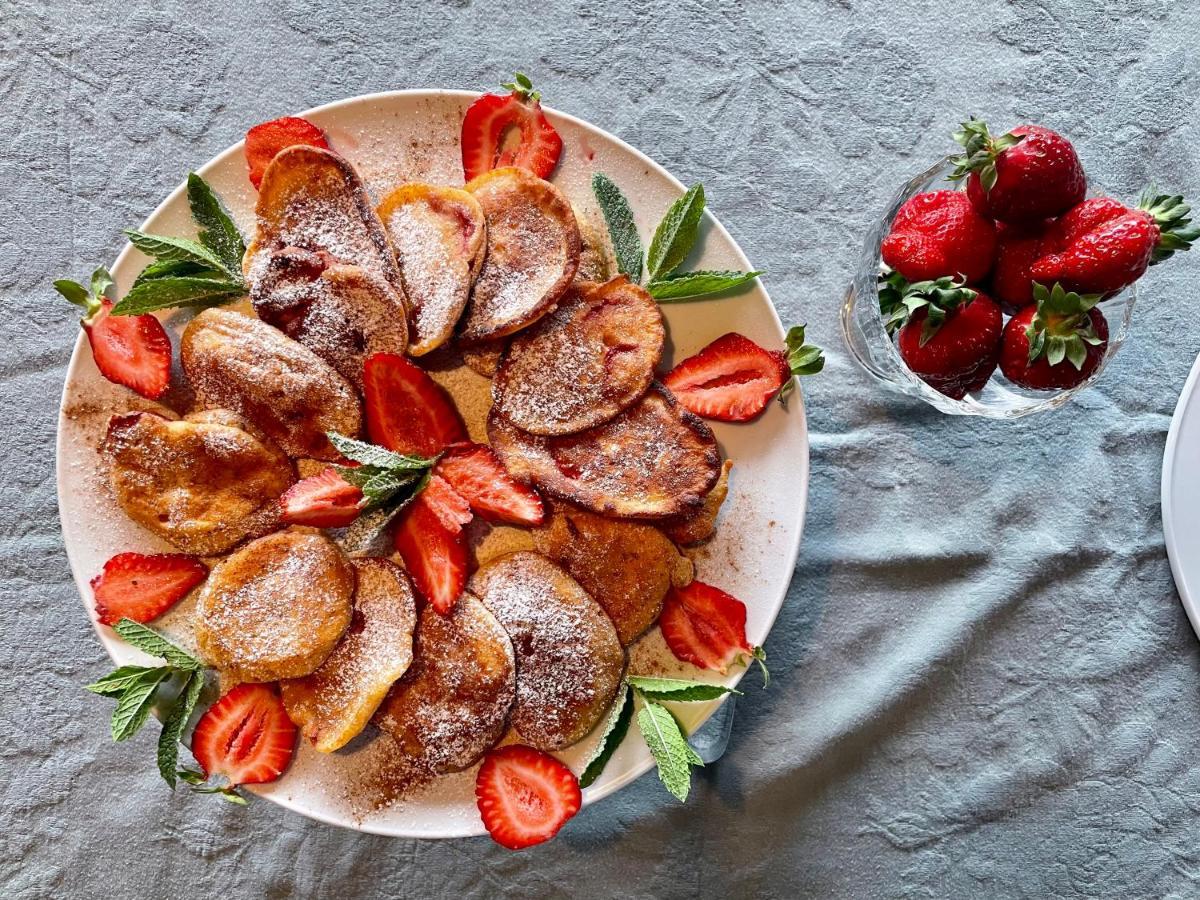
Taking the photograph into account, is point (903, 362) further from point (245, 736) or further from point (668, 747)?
point (245, 736)

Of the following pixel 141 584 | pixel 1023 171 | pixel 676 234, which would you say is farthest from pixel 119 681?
pixel 1023 171

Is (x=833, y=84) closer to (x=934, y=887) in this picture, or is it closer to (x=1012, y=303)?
(x=1012, y=303)

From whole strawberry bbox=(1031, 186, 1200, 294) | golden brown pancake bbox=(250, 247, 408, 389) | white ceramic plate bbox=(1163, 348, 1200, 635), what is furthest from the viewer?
white ceramic plate bbox=(1163, 348, 1200, 635)

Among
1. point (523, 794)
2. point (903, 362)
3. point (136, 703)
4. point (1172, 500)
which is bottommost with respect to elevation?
point (523, 794)

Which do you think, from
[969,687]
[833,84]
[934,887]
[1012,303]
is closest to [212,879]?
[934,887]

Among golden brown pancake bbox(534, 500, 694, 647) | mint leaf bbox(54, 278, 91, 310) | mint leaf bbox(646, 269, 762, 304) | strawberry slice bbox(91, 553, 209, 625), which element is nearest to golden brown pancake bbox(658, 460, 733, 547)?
golden brown pancake bbox(534, 500, 694, 647)

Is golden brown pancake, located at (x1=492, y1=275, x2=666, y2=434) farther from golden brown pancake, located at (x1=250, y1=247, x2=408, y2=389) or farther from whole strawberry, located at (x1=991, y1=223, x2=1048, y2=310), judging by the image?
whole strawberry, located at (x1=991, y1=223, x2=1048, y2=310)

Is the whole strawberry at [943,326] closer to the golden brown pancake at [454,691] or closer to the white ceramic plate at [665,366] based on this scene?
the white ceramic plate at [665,366]
